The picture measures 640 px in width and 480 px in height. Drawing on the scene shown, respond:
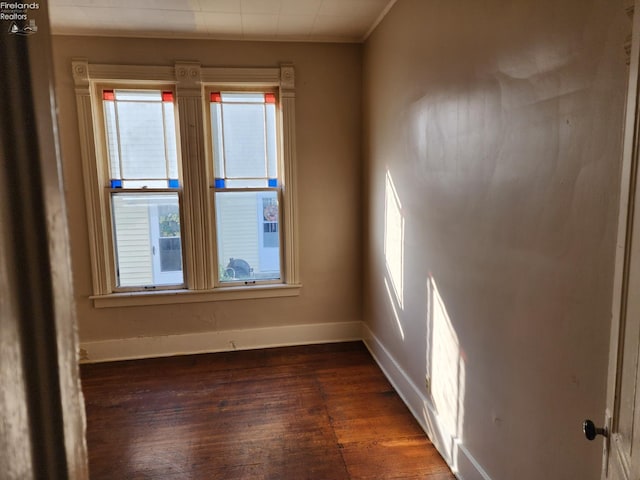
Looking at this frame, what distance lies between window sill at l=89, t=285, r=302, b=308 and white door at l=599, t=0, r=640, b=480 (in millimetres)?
2920

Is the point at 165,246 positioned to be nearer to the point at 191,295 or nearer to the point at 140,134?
the point at 191,295

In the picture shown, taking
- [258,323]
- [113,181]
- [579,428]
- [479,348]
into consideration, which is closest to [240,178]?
[113,181]

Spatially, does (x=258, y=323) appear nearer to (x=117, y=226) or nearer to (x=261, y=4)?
(x=117, y=226)

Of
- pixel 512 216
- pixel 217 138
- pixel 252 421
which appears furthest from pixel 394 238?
pixel 217 138

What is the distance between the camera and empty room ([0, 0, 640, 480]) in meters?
0.44

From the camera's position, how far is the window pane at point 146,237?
336cm

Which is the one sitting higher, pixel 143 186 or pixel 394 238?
pixel 143 186

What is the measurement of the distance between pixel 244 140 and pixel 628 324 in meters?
3.14

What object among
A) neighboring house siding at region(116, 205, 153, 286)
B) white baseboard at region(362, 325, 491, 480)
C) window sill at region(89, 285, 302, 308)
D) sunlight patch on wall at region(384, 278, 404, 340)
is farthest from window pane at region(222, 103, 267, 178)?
white baseboard at region(362, 325, 491, 480)

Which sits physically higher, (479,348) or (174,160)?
(174,160)

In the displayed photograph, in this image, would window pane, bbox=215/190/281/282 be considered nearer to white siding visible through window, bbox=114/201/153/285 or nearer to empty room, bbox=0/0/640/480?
empty room, bbox=0/0/640/480

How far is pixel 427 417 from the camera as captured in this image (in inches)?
91.0

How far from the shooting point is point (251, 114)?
3.42 meters

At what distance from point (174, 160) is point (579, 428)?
128 inches
